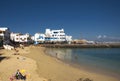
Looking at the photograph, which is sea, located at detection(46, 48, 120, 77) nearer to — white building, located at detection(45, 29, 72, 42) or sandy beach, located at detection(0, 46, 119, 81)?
sandy beach, located at detection(0, 46, 119, 81)

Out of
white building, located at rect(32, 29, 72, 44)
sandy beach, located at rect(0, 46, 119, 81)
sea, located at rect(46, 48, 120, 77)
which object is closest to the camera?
sandy beach, located at rect(0, 46, 119, 81)

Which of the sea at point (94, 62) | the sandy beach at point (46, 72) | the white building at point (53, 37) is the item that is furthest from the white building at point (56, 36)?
the sandy beach at point (46, 72)

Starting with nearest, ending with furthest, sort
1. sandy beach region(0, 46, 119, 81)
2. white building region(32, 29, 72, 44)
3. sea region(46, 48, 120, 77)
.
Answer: sandy beach region(0, 46, 119, 81) < sea region(46, 48, 120, 77) < white building region(32, 29, 72, 44)

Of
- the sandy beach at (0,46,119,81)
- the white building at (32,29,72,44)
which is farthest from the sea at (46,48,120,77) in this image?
the white building at (32,29,72,44)

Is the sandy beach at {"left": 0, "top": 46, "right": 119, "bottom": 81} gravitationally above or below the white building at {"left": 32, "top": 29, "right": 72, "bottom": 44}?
below

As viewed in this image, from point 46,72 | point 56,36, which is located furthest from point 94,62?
point 56,36

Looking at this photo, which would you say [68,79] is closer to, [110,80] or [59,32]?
[110,80]

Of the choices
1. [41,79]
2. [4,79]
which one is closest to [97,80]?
[41,79]

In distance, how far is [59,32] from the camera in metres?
85.8

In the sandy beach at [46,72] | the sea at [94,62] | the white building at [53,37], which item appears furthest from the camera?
the white building at [53,37]

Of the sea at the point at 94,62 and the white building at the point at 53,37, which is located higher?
the white building at the point at 53,37

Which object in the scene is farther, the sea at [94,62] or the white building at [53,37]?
the white building at [53,37]

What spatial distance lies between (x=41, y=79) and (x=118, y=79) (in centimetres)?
723

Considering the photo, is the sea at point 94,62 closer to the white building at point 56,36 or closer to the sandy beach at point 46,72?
the sandy beach at point 46,72
